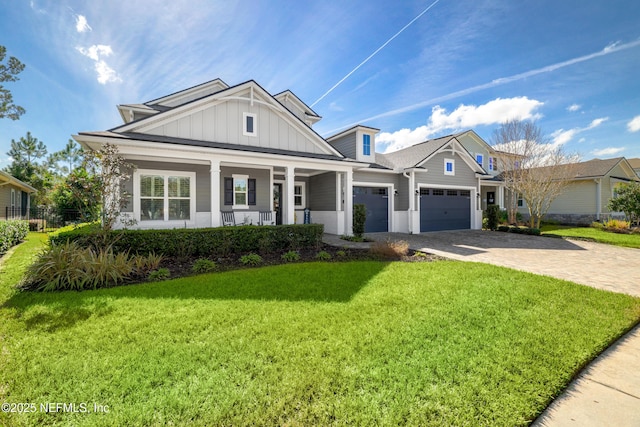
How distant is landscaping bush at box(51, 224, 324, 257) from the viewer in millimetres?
7621

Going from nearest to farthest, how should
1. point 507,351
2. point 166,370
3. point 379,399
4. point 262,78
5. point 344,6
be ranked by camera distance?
point 379,399 → point 166,370 → point 507,351 → point 344,6 → point 262,78

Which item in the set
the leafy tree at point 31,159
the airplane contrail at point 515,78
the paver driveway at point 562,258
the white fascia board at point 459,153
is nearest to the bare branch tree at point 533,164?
the white fascia board at point 459,153

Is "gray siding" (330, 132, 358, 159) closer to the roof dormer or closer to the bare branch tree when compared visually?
the roof dormer

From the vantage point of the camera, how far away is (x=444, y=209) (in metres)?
17.1

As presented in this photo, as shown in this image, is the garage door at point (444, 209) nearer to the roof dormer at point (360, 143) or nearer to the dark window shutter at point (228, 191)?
the roof dormer at point (360, 143)

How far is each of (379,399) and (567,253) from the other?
1164cm

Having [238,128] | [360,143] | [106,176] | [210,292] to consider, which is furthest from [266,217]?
[210,292]

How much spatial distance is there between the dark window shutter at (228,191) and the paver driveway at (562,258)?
8.39m

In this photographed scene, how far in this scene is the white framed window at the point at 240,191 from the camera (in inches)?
504

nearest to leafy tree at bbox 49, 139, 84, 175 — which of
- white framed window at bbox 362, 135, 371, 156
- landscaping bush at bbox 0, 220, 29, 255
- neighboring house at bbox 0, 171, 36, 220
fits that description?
neighboring house at bbox 0, 171, 36, 220

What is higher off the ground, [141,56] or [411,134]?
[411,134]

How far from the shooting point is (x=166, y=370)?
9.20 ft

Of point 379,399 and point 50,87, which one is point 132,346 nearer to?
point 379,399

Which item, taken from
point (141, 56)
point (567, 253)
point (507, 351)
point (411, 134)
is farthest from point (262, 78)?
point (411, 134)
